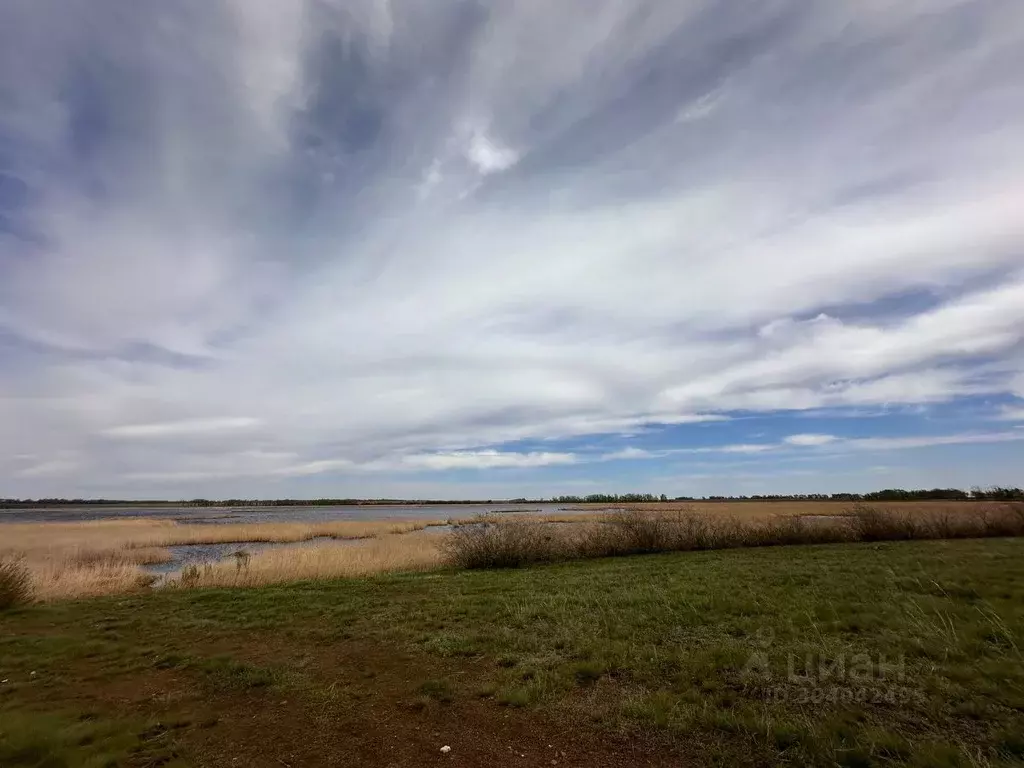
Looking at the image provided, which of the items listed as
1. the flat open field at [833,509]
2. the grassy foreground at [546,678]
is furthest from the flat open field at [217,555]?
the grassy foreground at [546,678]

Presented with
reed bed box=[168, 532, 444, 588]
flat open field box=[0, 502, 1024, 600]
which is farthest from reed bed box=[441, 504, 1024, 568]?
reed bed box=[168, 532, 444, 588]

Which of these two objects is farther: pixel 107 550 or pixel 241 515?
pixel 241 515

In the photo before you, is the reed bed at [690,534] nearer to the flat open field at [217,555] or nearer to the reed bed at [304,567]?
the flat open field at [217,555]

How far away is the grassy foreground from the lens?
18.9 feet

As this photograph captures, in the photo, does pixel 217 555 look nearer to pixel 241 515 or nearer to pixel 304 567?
pixel 304 567

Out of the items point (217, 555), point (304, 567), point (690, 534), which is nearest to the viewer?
point (304, 567)

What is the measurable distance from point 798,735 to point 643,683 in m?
2.26

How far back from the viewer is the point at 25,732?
613 cm

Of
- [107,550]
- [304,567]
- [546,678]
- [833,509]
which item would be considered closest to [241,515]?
[107,550]

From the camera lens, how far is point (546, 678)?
7816 mm

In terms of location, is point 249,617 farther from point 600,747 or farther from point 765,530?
point 765,530

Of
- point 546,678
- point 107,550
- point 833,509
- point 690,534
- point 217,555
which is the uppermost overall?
point 833,509

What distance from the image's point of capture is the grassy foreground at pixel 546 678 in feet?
18.9

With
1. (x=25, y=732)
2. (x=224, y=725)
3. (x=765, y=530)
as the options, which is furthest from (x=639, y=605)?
(x=765, y=530)
